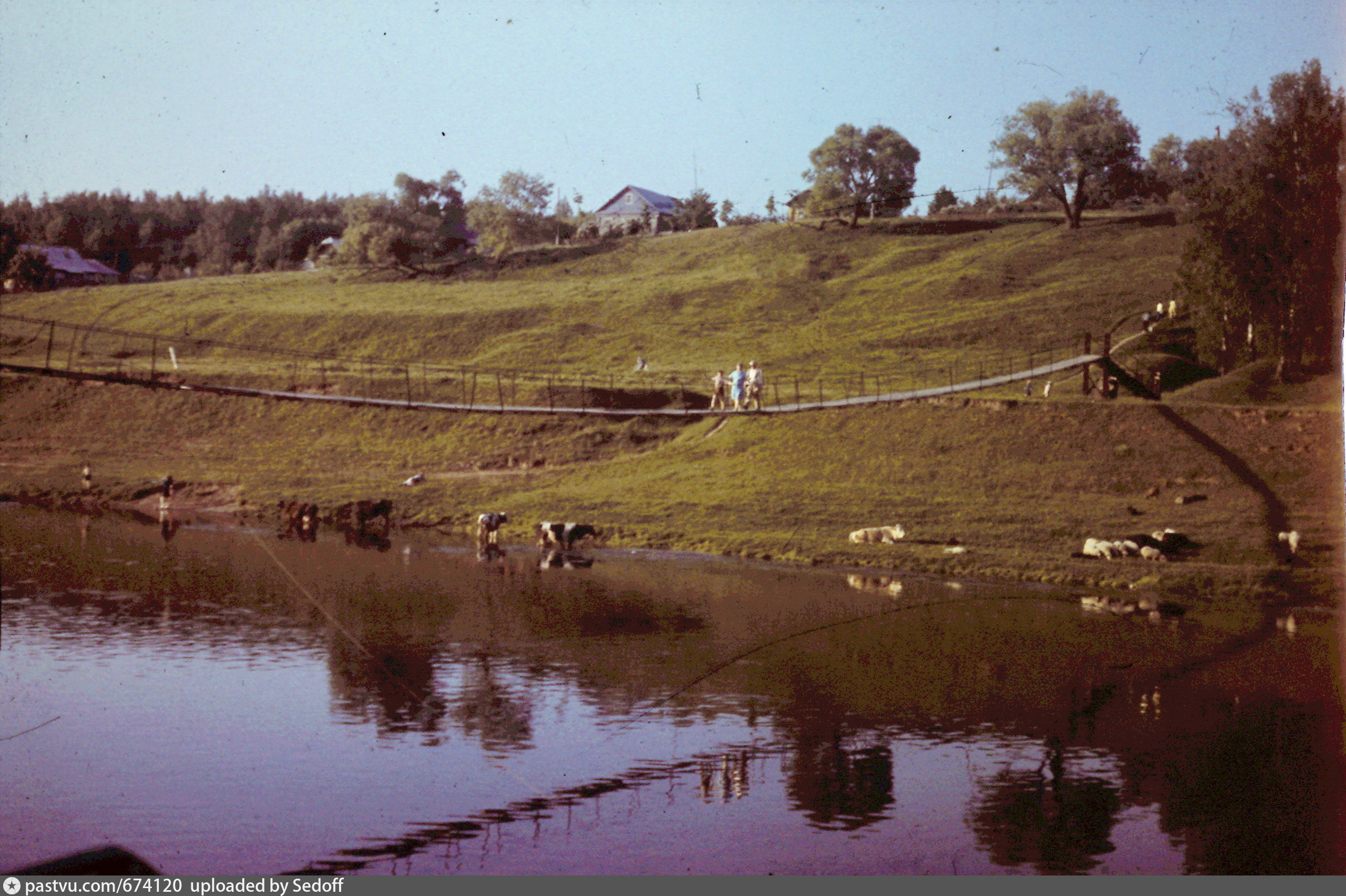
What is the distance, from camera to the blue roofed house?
111 meters

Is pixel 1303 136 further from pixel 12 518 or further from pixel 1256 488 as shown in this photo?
pixel 12 518

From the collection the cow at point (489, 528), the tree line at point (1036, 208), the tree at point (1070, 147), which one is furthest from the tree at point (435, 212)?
the cow at point (489, 528)

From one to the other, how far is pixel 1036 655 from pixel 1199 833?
877 cm

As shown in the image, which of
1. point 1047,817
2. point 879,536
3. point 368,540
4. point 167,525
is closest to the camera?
point 1047,817

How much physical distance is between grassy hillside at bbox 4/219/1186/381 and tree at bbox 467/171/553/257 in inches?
266

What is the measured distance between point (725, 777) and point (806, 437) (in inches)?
1080

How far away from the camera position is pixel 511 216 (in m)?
102

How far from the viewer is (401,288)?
298 feet

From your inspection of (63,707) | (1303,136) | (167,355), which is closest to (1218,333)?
(1303,136)

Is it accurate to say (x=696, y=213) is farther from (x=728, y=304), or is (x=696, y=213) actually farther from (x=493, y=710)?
(x=493, y=710)

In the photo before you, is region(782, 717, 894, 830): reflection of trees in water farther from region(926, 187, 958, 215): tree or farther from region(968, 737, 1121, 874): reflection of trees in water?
region(926, 187, 958, 215): tree

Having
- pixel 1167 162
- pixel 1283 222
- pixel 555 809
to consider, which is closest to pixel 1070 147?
pixel 1167 162

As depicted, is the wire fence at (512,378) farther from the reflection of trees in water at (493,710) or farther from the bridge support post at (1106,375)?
the reflection of trees in water at (493,710)

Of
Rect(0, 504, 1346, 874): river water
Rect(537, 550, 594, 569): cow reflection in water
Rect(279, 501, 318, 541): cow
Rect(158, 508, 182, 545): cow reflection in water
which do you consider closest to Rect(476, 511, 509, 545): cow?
Rect(537, 550, 594, 569): cow reflection in water
